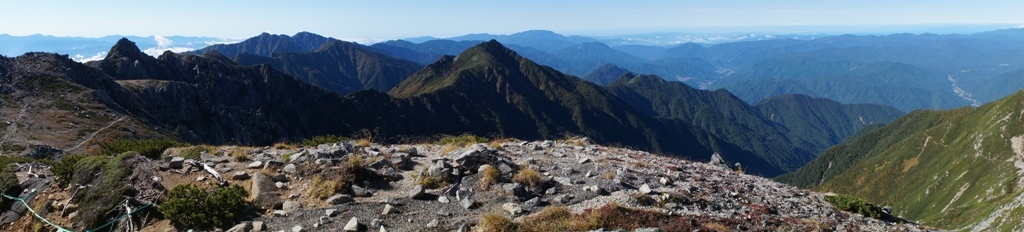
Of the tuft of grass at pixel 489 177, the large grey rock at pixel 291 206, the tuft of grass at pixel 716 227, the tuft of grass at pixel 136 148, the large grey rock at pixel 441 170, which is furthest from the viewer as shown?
the tuft of grass at pixel 136 148

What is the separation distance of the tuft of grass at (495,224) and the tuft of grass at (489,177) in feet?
11.4

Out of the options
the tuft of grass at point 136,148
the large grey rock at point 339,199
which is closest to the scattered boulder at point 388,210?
the large grey rock at point 339,199

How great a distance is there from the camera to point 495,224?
11617 millimetres

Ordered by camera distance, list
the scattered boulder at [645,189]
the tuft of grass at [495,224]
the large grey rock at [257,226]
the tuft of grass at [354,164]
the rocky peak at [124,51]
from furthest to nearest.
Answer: the rocky peak at [124,51], the tuft of grass at [354,164], the scattered boulder at [645,189], the large grey rock at [257,226], the tuft of grass at [495,224]

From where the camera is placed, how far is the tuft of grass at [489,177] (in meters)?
15.5

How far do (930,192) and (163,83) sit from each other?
8988 inches

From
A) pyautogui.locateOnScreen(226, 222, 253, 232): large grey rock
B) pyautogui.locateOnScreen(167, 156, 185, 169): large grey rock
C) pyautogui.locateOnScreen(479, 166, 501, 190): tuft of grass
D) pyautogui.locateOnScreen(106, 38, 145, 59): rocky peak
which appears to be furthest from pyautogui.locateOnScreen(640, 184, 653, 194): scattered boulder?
pyautogui.locateOnScreen(106, 38, 145, 59): rocky peak

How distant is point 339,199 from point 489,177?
15.3ft

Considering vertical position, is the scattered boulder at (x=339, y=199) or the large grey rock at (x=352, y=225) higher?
the large grey rock at (x=352, y=225)

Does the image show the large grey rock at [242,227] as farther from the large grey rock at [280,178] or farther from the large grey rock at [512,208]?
the large grey rock at [512,208]

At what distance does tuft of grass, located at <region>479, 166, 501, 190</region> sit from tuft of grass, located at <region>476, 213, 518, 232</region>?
11.4ft

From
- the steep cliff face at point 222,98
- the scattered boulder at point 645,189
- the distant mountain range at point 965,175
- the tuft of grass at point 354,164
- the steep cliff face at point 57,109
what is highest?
the tuft of grass at point 354,164

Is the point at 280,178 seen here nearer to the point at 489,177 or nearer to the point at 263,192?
the point at 263,192

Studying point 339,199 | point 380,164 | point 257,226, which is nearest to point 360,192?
point 339,199
